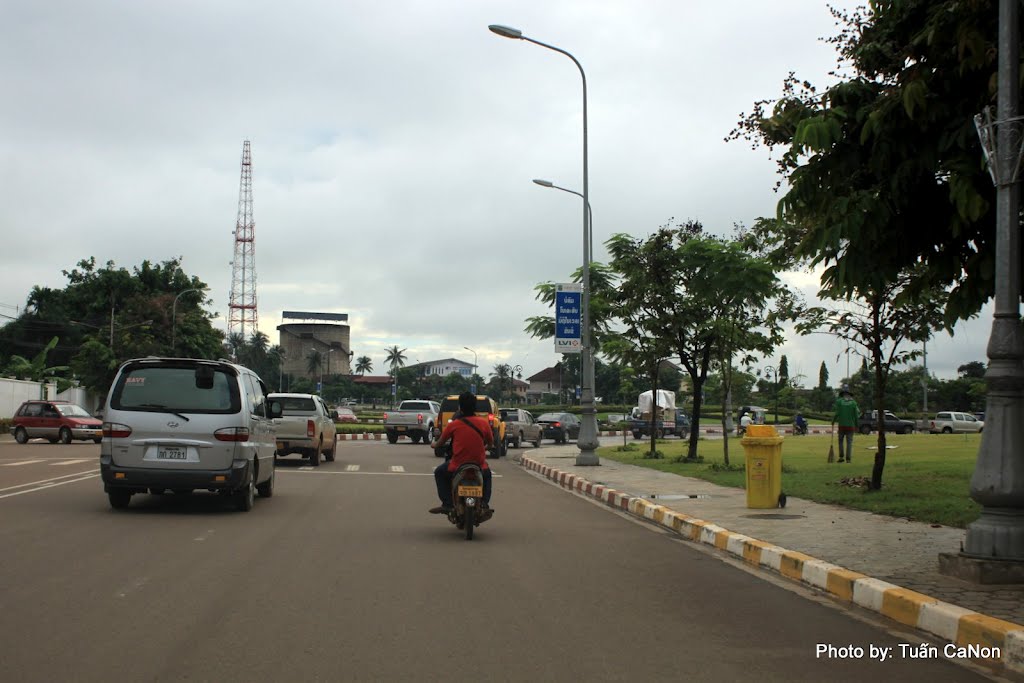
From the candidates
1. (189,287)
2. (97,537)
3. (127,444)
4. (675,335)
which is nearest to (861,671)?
(97,537)

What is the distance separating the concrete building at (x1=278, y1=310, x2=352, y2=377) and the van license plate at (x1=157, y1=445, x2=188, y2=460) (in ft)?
494

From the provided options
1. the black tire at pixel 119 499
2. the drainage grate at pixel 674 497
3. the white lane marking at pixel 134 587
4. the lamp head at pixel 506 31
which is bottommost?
the drainage grate at pixel 674 497

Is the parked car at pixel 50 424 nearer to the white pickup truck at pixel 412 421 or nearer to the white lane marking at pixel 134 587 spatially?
the white pickup truck at pixel 412 421

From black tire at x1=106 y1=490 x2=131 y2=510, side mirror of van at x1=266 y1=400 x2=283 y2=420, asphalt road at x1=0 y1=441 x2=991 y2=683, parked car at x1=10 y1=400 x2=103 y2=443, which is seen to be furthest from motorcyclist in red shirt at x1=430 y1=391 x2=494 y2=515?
parked car at x1=10 y1=400 x2=103 y2=443

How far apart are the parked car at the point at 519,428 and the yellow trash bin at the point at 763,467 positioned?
27602 mm

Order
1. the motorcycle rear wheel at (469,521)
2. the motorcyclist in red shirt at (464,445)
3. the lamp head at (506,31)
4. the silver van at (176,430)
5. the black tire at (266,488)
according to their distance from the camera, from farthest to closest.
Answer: the lamp head at (506,31)
the black tire at (266,488)
the silver van at (176,430)
the motorcyclist in red shirt at (464,445)
the motorcycle rear wheel at (469,521)

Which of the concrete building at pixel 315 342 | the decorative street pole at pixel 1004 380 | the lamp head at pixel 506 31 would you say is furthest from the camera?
the concrete building at pixel 315 342

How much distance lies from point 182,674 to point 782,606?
4500 millimetres

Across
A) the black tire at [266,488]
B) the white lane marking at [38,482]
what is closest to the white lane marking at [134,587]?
the black tire at [266,488]

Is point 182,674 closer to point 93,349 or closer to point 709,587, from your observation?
point 709,587

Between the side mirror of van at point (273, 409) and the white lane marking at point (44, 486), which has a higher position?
the side mirror of van at point (273, 409)

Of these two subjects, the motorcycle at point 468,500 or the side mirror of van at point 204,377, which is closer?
the motorcycle at point 468,500

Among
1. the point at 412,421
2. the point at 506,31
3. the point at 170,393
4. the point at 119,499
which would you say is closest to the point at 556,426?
the point at 412,421

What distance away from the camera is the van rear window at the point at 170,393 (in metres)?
12.4
